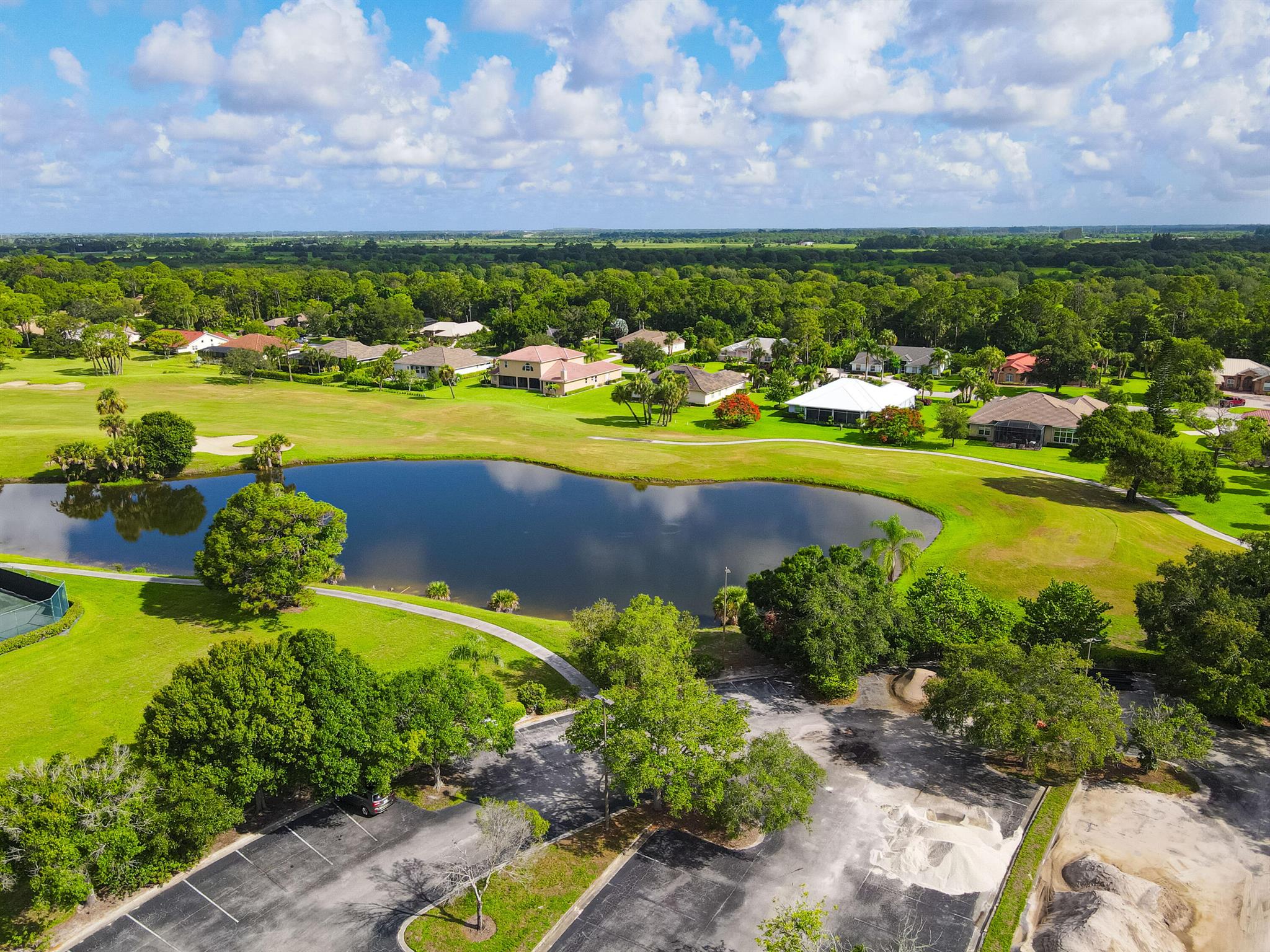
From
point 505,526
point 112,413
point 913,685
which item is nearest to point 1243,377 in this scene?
point 913,685

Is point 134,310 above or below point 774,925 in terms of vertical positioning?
above

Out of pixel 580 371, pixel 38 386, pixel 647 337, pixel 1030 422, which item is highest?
pixel 647 337

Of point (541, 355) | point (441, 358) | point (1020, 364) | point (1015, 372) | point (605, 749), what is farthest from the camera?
point (441, 358)

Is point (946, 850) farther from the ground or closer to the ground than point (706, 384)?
closer to the ground

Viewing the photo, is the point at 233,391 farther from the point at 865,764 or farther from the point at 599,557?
the point at 865,764

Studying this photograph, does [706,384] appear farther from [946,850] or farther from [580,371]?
[946,850]

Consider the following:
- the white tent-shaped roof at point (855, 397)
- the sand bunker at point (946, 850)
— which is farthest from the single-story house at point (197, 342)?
the sand bunker at point (946, 850)

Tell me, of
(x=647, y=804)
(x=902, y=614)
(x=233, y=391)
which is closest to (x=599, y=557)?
(x=902, y=614)

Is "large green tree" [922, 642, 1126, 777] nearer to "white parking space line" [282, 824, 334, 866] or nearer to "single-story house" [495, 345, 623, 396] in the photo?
"white parking space line" [282, 824, 334, 866]
